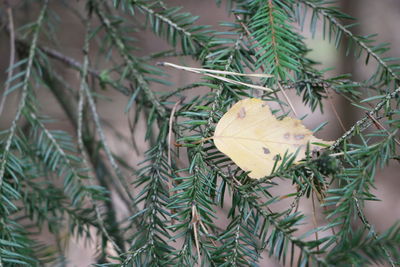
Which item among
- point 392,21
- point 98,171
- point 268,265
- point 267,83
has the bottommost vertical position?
point 268,265

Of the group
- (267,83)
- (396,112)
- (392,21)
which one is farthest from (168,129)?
(392,21)

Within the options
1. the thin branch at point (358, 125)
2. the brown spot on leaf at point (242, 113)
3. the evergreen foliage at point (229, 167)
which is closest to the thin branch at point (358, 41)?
the evergreen foliage at point (229, 167)

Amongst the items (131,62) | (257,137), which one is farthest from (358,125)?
(131,62)

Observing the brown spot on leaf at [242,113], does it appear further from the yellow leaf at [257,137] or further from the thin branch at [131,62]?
the thin branch at [131,62]

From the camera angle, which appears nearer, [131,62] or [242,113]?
[242,113]

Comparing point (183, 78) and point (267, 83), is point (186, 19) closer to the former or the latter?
point (267, 83)

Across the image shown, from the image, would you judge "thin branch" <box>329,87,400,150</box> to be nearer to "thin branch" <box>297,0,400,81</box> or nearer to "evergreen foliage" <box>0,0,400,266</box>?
"evergreen foliage" <box>0,0,400,266</box>

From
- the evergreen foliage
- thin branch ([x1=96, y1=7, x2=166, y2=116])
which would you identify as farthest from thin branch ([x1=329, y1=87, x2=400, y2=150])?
thin branch ([x1=96, y1=7, x2=166, y2=116])

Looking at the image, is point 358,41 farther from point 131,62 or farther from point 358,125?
point 131,62
